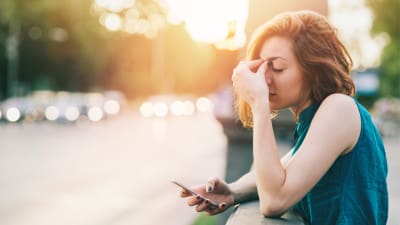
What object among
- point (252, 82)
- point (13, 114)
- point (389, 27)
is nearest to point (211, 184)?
point (252, 82)

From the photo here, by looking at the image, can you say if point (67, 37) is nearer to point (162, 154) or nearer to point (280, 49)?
point (162, 154)

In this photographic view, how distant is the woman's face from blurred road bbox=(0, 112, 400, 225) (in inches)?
146

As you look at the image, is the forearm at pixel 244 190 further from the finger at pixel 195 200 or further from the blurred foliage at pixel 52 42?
the blurred foliage at pixel 52 42

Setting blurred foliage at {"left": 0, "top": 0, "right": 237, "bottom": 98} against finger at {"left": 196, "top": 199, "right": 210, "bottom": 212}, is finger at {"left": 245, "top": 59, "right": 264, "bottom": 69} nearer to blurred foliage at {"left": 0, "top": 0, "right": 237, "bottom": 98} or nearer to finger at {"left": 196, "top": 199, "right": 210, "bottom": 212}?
finger at {"left": 196, "top": 199, "right": 210, "bottom": 212}

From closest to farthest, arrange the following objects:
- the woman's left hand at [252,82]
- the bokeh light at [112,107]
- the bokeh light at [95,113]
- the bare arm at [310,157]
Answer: the bare arm at [310,157] → the woman's left hand at [252,82] → the bokeh light at [95,113] → the bokeh light at [112,107]

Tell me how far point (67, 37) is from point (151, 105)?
8.62m

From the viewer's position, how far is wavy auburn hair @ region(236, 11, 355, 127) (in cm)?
249

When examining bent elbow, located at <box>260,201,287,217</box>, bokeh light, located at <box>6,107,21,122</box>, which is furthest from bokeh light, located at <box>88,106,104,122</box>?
bent elbow, located at <box>260,201,287,217</box>

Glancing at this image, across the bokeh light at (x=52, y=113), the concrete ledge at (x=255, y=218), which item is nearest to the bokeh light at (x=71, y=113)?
the bokeh light at (x=52, y=113)

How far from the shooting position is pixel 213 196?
288 centimetres

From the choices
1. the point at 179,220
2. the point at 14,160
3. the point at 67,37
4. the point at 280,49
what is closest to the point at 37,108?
the point at 67,37

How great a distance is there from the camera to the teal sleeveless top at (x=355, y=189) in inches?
93.7

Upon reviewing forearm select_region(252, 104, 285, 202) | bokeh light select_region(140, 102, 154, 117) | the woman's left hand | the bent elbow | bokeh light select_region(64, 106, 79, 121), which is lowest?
bokeh light select_region(140, 102, 154, 117)

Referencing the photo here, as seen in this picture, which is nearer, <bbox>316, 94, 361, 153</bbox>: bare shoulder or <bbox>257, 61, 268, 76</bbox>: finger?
<bbox>316, 94, 361, 153</bbox>: bare shoulder
